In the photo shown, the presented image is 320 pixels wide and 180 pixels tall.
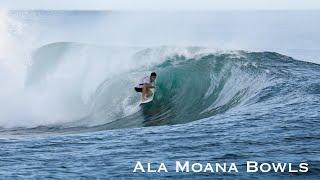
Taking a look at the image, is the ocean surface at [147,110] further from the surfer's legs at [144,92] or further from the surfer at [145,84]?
the surfer at [145,84]

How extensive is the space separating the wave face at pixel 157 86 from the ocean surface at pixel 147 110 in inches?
1.9

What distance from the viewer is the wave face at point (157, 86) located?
18125mm

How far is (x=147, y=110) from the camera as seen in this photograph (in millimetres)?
19234

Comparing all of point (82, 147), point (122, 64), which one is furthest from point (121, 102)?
point (82, 147)

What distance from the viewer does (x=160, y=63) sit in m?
26.7

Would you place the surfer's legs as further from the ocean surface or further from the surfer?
the ocean surface

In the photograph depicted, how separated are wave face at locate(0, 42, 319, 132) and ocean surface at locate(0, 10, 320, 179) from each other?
0.05m

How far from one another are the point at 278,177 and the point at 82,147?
4177mm

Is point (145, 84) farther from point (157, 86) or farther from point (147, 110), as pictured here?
point (157, 86)

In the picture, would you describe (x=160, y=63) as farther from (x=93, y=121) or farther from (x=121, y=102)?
(x=93, y=121)

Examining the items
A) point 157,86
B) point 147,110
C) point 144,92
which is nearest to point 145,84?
point 144,92

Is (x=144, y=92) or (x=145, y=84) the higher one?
(x=145, y=84)

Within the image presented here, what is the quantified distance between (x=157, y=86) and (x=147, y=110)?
301 cm

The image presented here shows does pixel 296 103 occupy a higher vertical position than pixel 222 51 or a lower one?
lower
